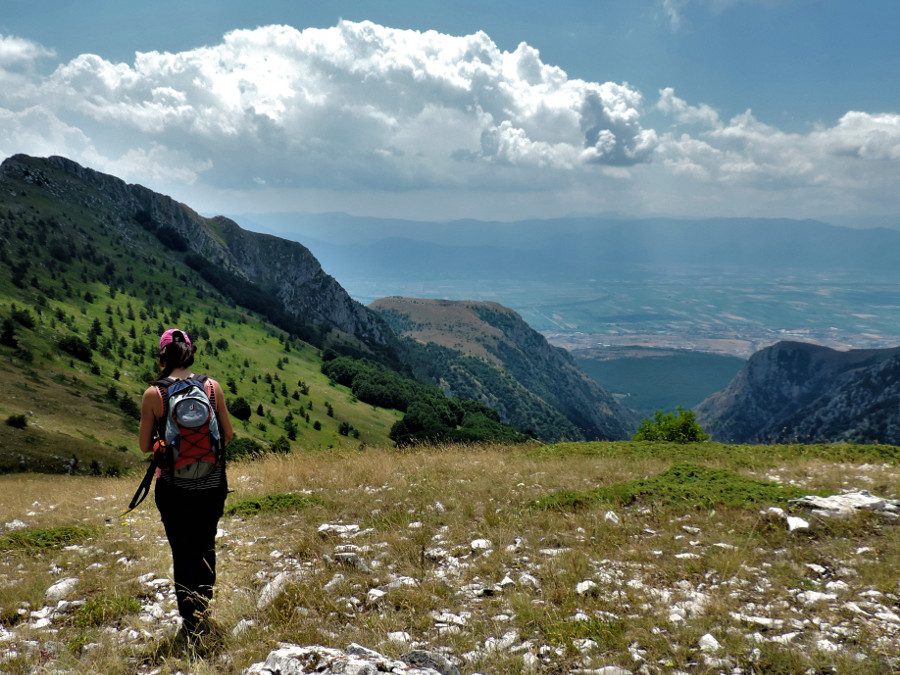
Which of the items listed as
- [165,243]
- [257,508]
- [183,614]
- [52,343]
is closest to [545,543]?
[183,614]

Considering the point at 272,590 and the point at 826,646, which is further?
the point at 272,590

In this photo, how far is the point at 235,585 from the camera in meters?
6.88

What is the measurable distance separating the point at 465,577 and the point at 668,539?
3.62m

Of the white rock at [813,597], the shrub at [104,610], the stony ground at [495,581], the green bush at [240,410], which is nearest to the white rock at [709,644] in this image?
the stony ground at [495,581]

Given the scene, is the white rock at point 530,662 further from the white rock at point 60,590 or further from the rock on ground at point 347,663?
the white rock at point 60,590

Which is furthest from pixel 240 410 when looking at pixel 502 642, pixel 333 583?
pixel 502 642

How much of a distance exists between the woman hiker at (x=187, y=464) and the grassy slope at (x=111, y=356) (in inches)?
1240

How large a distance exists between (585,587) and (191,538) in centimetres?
516

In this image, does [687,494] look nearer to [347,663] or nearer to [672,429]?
[347,663]

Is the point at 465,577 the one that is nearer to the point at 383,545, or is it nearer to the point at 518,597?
the point at 518,597

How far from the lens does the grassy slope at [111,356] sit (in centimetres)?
4053

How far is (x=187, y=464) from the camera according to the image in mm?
5691

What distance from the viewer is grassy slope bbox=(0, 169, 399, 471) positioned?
133 feet

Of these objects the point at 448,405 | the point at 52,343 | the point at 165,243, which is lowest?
the point at 448,405
